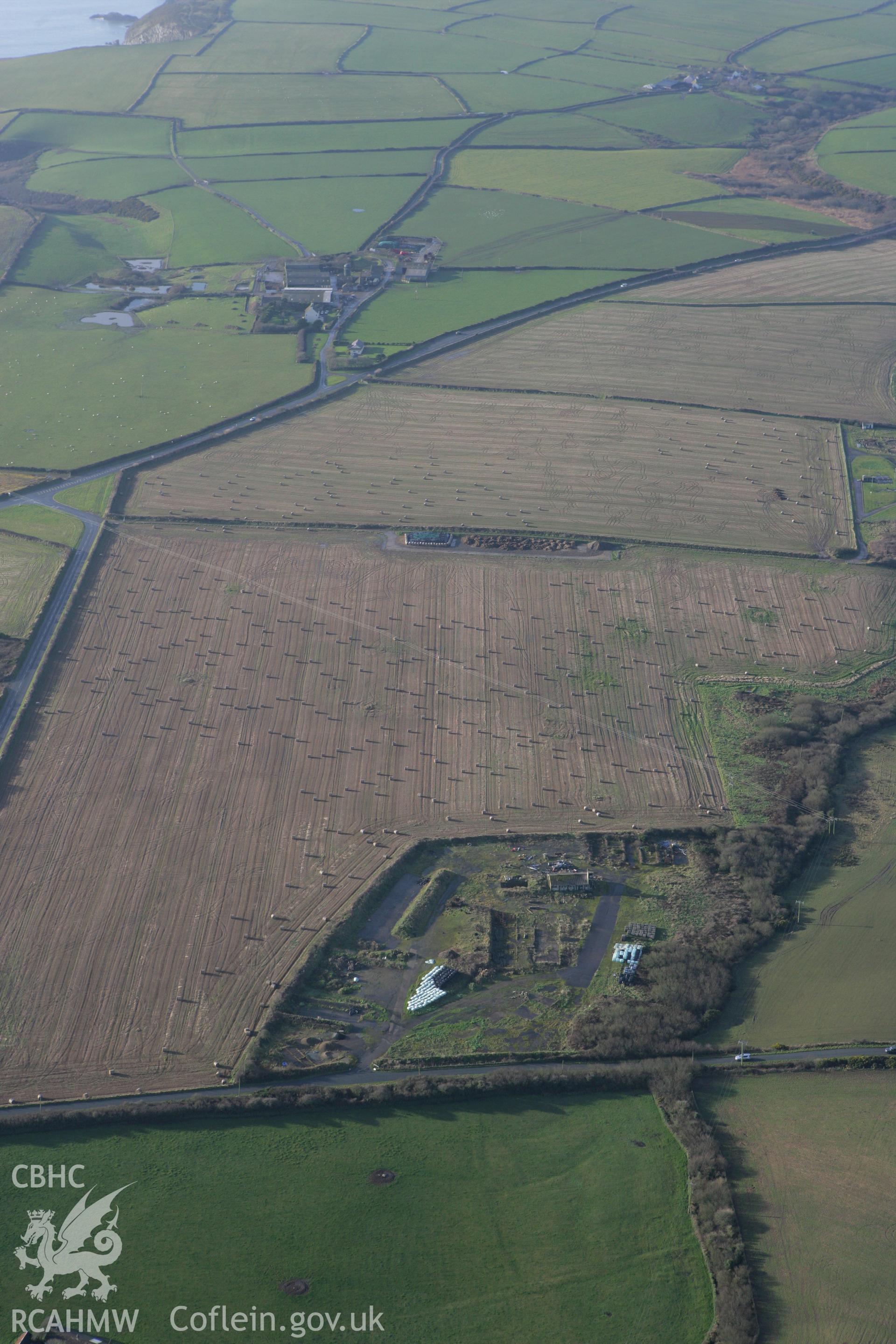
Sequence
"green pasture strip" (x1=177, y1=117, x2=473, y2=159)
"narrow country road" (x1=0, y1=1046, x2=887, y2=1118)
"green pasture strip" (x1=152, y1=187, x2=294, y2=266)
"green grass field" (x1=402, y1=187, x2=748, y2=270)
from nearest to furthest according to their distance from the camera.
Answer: "narrow country road" (x1=0, y1=1046, x2=887, y2=1118), "green grass field" (x1=402, y1=187, x2=748, y2=270), "green pasture strip" (x1=152, y1=187, x2=294, y2=266), "green pasture strip" (x1=177, y1=117, x2=473, y2=159)

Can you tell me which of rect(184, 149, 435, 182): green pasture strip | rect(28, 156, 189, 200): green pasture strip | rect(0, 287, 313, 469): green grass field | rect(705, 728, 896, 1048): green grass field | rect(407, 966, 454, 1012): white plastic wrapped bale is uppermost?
rect(28, 156, 189, 200): green pasture strip

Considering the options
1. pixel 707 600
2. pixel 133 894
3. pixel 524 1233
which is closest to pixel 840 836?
pixel 707 600

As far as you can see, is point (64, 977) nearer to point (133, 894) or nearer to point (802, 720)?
point (133, 894)

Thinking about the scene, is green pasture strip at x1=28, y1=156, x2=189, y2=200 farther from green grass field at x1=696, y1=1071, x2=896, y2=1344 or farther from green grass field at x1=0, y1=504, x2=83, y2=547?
green grass field at x1=696, y1=1071, x2=896, y2=1344

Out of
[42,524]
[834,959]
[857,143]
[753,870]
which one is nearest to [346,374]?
[42,524]

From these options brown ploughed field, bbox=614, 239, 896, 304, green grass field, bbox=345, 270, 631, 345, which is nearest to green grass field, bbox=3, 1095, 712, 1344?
green grass field, bbox=345, 270, 631, 345

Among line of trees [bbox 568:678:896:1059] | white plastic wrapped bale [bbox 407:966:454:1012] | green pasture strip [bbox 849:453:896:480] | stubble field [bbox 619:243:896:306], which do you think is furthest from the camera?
stubble field [bbox 619:243:896:306]

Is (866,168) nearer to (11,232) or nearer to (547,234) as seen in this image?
(547,234)

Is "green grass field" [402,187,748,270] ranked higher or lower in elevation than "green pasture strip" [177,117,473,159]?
lower
